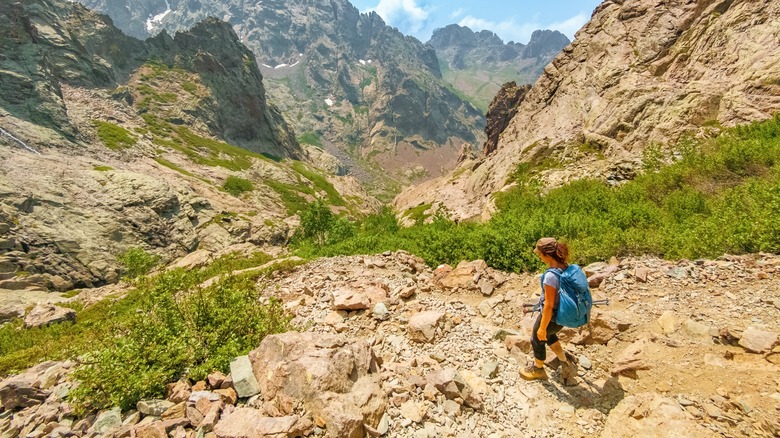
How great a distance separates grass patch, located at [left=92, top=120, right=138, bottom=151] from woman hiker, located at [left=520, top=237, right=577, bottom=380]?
99.6 meters

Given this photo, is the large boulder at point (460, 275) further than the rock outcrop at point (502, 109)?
No

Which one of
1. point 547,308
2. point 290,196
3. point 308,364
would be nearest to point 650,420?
point 547,308

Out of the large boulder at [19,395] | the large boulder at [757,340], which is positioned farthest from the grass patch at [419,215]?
the large boulder at [19,395]

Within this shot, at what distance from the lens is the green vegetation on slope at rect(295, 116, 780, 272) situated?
1171 centimetres

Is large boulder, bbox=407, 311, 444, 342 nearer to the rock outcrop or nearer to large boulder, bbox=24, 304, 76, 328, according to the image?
large boulder, bbox=24, 304, 76, 328

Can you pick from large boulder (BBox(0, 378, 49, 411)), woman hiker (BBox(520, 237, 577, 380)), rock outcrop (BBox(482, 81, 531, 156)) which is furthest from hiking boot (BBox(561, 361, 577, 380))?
rock outcrop (BBox(482, 81, 531, 156))

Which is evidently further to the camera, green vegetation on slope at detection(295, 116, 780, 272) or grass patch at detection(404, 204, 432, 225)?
grass patch at detection(404, 204, 432, 225)

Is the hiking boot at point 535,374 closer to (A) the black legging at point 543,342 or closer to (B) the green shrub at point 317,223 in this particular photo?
(A) the black legging at point 543,342

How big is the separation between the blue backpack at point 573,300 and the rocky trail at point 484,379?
58.1 inches

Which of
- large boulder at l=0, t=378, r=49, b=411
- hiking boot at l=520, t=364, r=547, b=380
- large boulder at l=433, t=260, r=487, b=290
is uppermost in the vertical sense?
large boulder at l=433, t=260, r=487, b=290

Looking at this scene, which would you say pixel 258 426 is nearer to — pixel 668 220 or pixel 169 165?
pixel 668 220

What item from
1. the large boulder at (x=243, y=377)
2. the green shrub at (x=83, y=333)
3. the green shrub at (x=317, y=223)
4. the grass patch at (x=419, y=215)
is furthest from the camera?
the grass patch at (x=419, y=215)

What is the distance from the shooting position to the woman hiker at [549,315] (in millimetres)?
6734

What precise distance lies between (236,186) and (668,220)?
95.8 m
